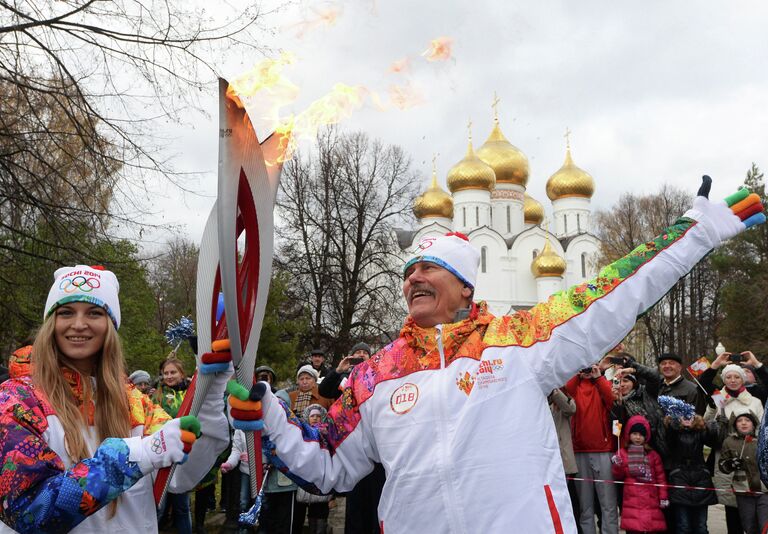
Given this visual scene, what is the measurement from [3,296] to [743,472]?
26.9 feet

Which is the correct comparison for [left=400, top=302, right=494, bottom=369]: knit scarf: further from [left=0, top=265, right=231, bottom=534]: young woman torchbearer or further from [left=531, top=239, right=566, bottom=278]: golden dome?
[left=531, top=239, right=566, bottom=278]: golden dome

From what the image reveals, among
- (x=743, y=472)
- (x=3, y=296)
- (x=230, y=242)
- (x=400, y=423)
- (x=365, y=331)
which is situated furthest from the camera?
(x=365, y=331)

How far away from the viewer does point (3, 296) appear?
27.1 feet

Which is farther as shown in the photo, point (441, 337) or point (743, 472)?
point (743, 472)

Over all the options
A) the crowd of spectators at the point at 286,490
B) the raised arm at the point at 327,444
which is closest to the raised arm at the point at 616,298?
the raised arm at the point at 327,444

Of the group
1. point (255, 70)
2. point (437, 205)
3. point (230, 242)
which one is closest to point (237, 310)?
point (230, 242)

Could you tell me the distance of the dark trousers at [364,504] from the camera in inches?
256

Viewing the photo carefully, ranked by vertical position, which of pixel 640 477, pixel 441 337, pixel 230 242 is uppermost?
pixel 230 242

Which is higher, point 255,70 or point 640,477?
point 255,70

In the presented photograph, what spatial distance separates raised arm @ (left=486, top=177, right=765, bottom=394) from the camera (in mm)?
2498

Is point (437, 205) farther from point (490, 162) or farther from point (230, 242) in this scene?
point (230, 242)

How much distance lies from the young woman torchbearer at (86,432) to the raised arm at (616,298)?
1193 millimetres

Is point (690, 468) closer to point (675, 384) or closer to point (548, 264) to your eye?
point (675, 384)

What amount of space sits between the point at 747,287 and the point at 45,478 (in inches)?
1182
